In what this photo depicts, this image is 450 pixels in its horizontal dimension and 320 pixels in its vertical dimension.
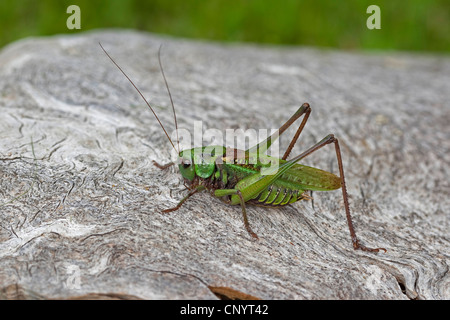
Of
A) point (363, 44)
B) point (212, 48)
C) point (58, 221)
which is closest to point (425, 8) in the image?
point (363, 44)

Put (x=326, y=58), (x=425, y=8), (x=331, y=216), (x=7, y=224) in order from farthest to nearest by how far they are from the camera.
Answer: (x=425, y=8)
(x=326, y=58)
(x=331, y=216)
(x=7, y=224)

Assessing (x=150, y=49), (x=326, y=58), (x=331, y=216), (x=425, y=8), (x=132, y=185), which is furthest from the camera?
(x=425, y=8)

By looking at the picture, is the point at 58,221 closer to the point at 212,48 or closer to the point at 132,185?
the point at 132,185

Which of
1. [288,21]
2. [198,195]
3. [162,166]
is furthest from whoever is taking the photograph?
[288,21]

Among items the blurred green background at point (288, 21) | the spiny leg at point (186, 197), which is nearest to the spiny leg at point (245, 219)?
the spiny leg at point (186, 197)

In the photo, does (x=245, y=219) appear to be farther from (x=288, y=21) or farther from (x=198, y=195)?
(x=288, y=21)

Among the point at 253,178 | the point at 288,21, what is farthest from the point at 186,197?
the point at 288,21

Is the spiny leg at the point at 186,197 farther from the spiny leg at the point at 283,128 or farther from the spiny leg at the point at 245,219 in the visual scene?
the spiny leg at the point at 283,128
